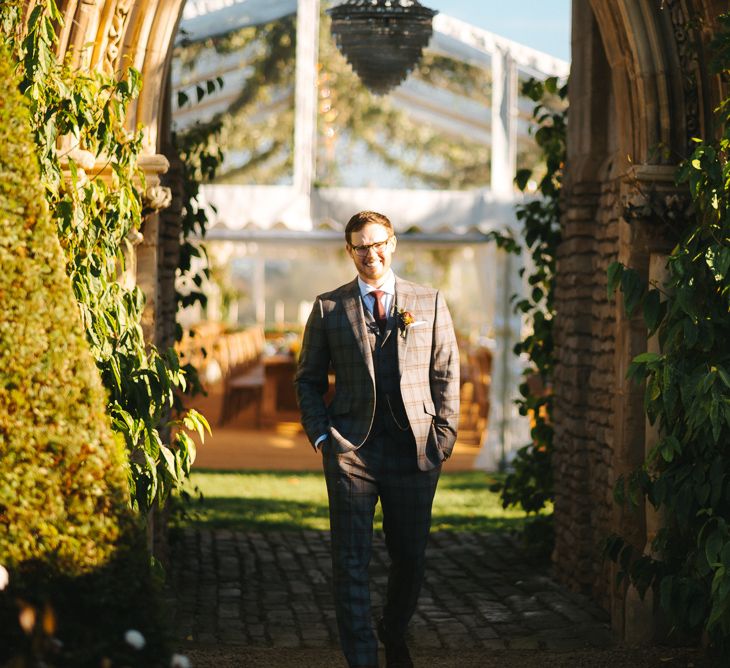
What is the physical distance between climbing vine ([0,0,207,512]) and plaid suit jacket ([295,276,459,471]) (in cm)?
47

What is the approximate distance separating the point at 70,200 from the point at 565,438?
11.5 feet

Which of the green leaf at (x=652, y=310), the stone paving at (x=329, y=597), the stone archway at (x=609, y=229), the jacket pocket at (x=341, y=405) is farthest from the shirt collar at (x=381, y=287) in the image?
the stone paving at (x=329, y=597)

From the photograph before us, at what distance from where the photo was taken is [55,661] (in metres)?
2.98

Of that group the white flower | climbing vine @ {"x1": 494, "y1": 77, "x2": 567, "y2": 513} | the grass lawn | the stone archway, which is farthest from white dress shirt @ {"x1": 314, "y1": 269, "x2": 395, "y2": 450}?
the grass lawn

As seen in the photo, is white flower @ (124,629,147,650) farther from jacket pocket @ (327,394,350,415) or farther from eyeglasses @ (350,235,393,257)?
eyeglasses @ (350,235,393,257)

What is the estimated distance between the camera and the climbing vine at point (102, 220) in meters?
4.53

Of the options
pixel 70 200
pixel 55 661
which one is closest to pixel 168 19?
pixel 70 200

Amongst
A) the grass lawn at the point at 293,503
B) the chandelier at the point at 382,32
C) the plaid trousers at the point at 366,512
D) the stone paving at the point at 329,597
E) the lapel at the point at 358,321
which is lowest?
the grass lawn at the point at 293,503

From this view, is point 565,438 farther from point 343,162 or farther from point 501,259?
point 343,162

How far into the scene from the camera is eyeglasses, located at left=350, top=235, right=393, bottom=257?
4652 millimetres

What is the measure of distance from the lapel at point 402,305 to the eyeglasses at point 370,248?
7.2 inches

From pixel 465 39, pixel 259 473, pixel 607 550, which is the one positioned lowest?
pixel 259 473

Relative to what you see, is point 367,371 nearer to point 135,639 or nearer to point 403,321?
point 403,321

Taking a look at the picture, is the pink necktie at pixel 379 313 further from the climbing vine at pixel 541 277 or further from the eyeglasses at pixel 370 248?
the climbing vine at pixel 541 277
